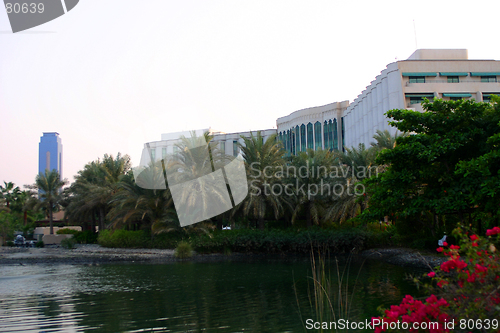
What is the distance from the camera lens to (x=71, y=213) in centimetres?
3541

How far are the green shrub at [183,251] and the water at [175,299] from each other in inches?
275

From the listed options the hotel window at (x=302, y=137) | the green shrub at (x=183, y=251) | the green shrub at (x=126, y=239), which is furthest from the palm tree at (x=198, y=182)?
the hotel window at (x=302, y=137)

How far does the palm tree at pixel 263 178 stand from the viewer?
86.0ft

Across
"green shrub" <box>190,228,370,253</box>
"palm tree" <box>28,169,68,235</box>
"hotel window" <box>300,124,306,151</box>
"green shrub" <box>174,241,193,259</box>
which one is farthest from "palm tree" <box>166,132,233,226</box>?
"hotel window" <box>300,124,306,151</box>

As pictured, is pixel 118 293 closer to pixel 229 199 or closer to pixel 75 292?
pixel 75 292

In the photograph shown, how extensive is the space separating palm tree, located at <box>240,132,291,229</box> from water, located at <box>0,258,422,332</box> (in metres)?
8.64

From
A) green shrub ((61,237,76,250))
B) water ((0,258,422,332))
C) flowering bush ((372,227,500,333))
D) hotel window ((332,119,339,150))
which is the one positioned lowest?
water ((0,258,422,332))

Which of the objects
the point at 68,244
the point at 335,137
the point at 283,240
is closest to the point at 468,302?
the point at 283,240

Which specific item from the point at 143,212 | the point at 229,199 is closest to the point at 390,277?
the point at 229,199

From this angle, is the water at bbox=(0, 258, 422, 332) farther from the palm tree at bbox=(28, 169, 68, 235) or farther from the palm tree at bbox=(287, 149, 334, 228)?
the palm tree at bbox=(28, 169, 68, 235)

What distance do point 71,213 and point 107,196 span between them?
16.3 ft

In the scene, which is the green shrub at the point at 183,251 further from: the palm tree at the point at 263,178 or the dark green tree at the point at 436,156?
the dark green tree at the point at 436,156

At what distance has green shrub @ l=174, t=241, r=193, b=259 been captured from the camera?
81.4 feet

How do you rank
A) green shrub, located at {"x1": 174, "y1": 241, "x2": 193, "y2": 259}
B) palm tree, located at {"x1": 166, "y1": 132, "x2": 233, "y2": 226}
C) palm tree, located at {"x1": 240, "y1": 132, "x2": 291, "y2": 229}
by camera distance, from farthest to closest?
1. palm tree, located at {"x1": 240, "y1": 132, "x2": 291, "y2": 229}
2. palm tree, located at {"x1": 166, "y1": 132, "x2": 233, "y2": 226}
3. green shrub, located at {"x1": 174, "y1": 241, "x2": 193, "y2": 259}
